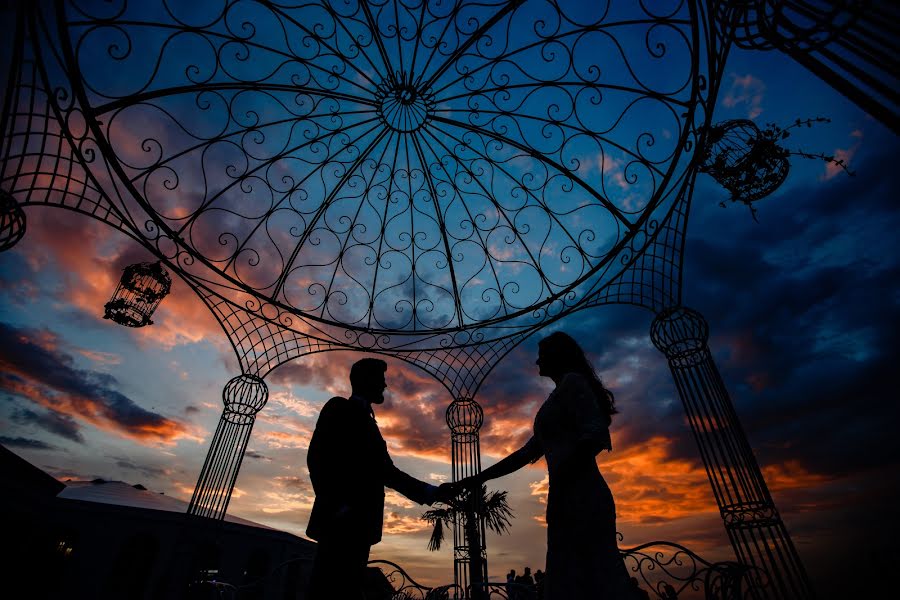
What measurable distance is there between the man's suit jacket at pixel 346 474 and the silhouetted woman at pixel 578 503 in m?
1.20

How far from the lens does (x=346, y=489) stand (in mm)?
2730

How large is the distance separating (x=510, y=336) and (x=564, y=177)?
10.6 ft

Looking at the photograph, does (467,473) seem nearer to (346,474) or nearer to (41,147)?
(346,474)

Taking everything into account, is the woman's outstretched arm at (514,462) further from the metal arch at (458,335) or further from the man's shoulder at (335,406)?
the metal arch at (458,335)

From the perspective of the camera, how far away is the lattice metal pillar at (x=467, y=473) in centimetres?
631

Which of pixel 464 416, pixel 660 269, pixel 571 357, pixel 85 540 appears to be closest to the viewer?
pixel 571 357

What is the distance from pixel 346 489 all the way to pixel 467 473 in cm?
532

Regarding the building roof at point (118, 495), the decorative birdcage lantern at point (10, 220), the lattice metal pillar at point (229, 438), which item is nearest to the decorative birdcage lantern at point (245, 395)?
the lattice metal pillar at point (229, 438)

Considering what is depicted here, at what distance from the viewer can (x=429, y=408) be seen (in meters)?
10.8

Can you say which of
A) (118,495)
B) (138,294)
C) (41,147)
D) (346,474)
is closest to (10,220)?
(41,147)

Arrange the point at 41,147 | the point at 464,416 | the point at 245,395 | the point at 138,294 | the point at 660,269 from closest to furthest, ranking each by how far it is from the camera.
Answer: the point at 41,147
the point at 660,269
the point at 138,294
the point at 245,395
the point at 464,416

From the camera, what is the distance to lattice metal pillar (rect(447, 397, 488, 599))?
20.7 feet

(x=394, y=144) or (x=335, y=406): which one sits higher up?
(x=394, y=144)

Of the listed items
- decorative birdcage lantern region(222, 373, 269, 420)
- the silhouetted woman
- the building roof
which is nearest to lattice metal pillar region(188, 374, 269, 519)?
decorative birdcage lantern region(222, 373, 269, 420)
